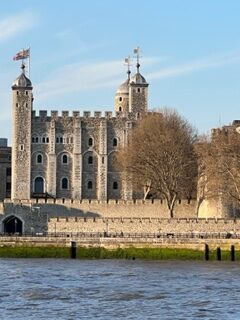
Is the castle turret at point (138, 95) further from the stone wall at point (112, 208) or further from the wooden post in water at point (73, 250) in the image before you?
the wooden post in water at point (73, 250)

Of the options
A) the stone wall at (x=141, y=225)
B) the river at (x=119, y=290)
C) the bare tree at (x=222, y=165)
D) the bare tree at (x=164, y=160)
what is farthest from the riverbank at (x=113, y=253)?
the bare tree at (x=164, y=160)

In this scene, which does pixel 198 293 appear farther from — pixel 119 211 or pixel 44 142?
pixel 44 142

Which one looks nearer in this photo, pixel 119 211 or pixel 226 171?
pixel 226 171

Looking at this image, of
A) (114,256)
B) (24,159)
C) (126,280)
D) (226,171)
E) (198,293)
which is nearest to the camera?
(198,293)

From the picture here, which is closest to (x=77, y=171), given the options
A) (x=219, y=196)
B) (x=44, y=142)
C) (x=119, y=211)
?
(x=44, y=142)

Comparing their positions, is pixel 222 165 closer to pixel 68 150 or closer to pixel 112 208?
pixel 112 208

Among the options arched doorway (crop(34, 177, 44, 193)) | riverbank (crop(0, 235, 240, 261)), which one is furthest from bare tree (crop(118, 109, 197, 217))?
riverbank (crop(0, 235, 240, 261))

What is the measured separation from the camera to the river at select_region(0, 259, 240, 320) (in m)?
46.7

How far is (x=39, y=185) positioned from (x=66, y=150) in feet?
14.1

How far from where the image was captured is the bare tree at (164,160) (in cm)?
10194

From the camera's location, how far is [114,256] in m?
80.0

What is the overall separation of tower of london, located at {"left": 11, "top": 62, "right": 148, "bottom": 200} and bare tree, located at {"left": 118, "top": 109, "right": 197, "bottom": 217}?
922cm

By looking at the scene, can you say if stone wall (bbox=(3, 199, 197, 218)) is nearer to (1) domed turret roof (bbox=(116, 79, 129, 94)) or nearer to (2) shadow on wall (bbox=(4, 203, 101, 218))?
(2) shadow on wall (bbox=(4, 203, 101, 218))

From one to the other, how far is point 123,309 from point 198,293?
6.49 metres
